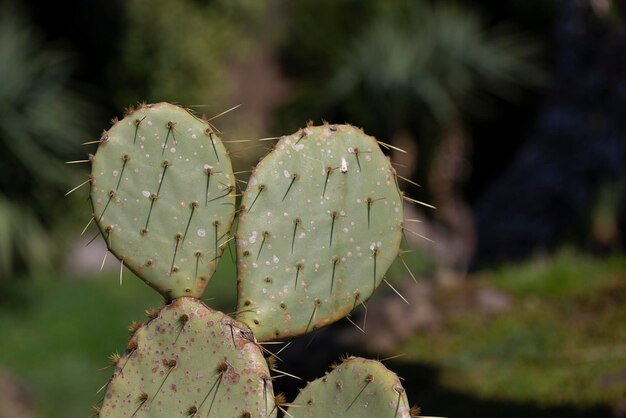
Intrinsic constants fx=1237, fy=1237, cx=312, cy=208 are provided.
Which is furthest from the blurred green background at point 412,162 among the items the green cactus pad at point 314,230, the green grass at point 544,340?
the green cactus pad at point 314,230

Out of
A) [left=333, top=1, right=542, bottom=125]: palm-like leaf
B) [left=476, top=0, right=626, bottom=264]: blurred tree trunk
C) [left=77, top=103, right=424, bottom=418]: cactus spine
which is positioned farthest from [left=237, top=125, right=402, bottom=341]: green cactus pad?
[left=333, top=1, right=542, bottom=125]: palm-like leaf

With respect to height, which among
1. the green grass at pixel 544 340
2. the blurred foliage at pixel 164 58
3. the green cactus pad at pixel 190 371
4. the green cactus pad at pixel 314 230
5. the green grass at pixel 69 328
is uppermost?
the green cactus pad at pixel 314 230

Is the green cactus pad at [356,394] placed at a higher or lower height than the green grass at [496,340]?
higher

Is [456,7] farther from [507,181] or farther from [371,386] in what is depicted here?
[371,386]

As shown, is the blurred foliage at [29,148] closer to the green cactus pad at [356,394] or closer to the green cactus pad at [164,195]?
the green cactus pad at [164,195]

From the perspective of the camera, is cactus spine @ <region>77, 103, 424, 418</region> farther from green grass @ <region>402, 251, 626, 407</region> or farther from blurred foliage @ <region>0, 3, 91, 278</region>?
blurred foliage @ <region>0, 3, 91, 278</region>

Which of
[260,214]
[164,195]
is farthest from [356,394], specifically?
[164,195]
